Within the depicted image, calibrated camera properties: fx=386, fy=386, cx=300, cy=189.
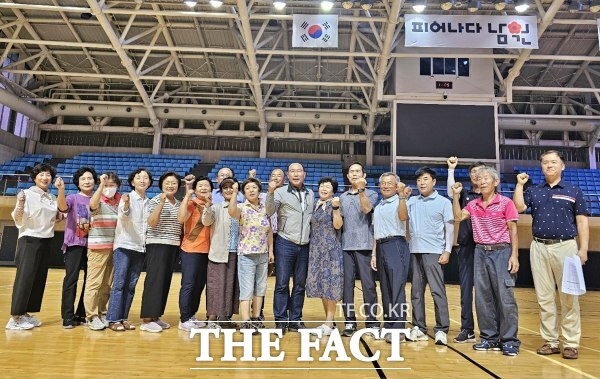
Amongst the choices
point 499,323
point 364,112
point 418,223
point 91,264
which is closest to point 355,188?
point 418,223

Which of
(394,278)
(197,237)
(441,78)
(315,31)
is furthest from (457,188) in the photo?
(441,78)

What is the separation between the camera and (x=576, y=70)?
1295 cm

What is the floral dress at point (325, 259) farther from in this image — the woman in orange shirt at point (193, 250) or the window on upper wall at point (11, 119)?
the window on upper wall at point (11, 119)

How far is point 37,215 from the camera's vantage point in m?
3.02

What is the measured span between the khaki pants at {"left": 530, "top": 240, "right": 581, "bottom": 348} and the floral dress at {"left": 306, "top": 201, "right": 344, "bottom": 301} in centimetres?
140

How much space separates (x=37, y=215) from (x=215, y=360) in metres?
1.90

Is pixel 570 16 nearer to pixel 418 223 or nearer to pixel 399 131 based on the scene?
pixel 399 131

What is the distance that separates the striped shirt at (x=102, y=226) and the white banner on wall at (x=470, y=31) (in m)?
7.67

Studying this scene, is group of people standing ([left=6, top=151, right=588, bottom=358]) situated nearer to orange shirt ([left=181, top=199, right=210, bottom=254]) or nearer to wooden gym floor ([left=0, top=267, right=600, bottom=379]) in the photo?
orange shirt ([left=181, top=199, right=210, bottom=254])

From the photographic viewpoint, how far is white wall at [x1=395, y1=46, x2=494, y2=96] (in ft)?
35.4

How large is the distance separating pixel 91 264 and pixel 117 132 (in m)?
14.6

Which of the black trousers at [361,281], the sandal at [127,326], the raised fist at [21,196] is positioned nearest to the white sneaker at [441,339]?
the black trousers at [361,281]

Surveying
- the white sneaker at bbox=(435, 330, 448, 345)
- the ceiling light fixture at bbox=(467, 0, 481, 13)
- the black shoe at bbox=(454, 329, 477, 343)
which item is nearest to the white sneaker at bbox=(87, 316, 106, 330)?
the white sneaker at bbox=(435, 330, 448, 345)

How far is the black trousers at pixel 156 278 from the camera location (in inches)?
118
